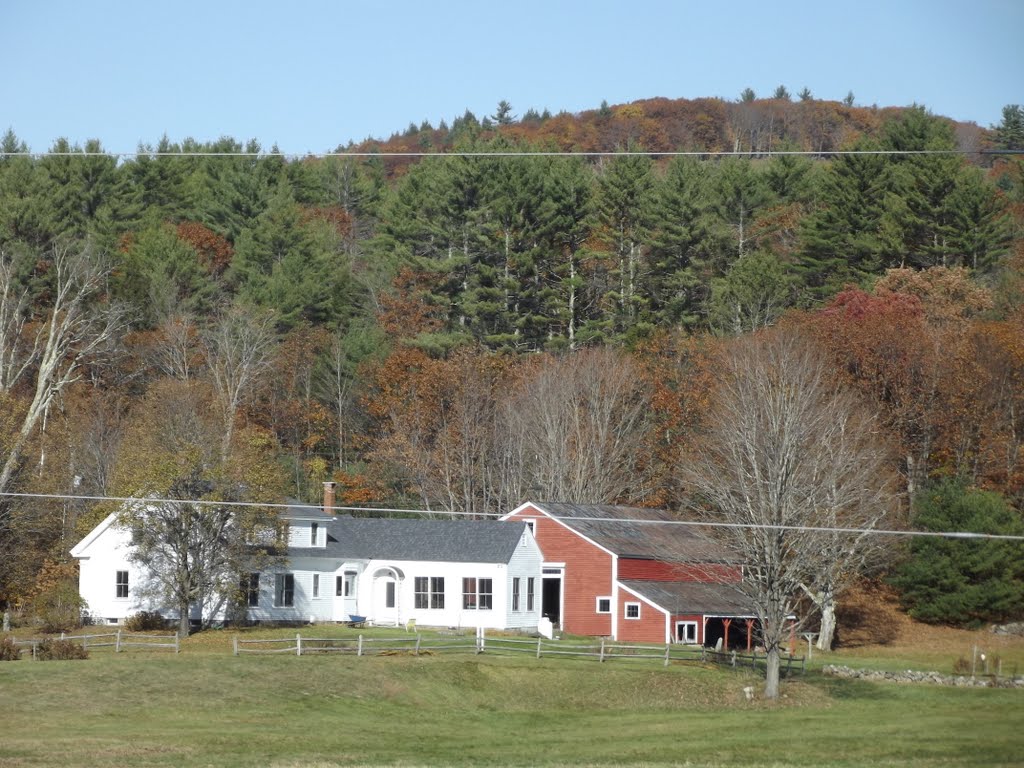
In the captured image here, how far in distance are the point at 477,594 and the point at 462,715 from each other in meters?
16.7

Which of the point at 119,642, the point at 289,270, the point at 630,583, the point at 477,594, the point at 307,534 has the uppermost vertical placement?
the point at 289,270

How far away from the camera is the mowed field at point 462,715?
35.5m

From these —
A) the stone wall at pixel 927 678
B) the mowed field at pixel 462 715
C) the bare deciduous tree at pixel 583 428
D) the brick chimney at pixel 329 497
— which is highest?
the bare deciduous tree at pixel 583 428

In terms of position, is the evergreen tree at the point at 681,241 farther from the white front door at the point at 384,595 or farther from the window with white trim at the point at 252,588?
the window with white trim at the point at 252,588

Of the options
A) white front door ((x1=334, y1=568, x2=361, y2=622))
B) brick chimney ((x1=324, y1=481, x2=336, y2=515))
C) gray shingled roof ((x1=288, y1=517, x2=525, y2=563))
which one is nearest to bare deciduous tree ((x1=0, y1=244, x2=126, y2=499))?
gray shingled roof ((x1=288, y1=517, x2=525, y2=563))

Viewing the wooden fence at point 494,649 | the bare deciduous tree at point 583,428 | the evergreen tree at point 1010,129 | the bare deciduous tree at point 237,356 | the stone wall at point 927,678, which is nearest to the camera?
the wooden fence at point 494,649

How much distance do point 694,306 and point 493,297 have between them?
43.4 feet

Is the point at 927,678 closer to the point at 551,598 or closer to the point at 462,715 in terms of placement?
the point at 551,598

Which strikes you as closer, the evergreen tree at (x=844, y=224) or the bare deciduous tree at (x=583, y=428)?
the bare deciduous tree at (x=583, y=428)

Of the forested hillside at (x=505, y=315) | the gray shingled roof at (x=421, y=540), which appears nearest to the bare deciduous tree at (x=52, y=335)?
the forested hillside at (x=505, y=315)

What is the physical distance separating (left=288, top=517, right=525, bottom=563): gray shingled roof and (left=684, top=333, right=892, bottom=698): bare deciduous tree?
8841 millimetres

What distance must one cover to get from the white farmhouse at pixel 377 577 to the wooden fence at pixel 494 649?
4996 mm

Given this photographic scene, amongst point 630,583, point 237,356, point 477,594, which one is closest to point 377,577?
point 477,594

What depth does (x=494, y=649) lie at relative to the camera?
176ft
